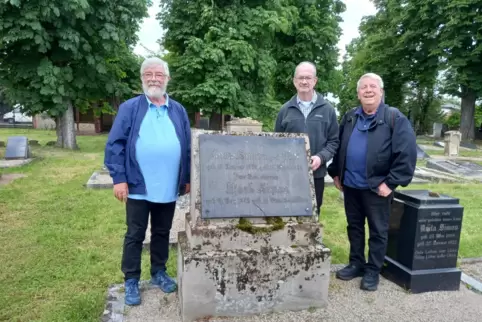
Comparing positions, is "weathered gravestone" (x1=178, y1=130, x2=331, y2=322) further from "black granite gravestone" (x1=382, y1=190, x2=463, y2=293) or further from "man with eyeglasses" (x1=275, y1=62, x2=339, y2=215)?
"black granite gravestone" (x1=382, y1=190, x2=463, y2=293)

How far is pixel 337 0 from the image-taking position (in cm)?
2388

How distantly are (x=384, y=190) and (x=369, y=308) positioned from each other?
1.06 metres

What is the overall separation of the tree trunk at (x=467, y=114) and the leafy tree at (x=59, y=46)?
822 inches

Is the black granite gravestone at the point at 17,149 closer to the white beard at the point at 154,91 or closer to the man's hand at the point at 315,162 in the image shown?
the white beard at the point at 154,91

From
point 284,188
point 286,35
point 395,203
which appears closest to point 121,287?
point 284,188

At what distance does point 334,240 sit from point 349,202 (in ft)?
5.30

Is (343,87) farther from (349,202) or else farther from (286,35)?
(349,202)

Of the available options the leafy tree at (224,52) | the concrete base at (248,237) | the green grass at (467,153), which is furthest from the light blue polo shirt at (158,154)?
the green grass at (467,153)

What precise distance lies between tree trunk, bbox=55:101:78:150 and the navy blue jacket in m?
14.1

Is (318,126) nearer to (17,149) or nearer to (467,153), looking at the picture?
(17,149)

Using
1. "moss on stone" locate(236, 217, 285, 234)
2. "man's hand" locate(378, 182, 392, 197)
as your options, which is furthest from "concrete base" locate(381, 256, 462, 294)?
"moss on stone" locate(236, 217, 285, 234)

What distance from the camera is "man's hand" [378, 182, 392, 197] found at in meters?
3.62

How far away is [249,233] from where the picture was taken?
329 cm

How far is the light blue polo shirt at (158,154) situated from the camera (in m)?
3.26
